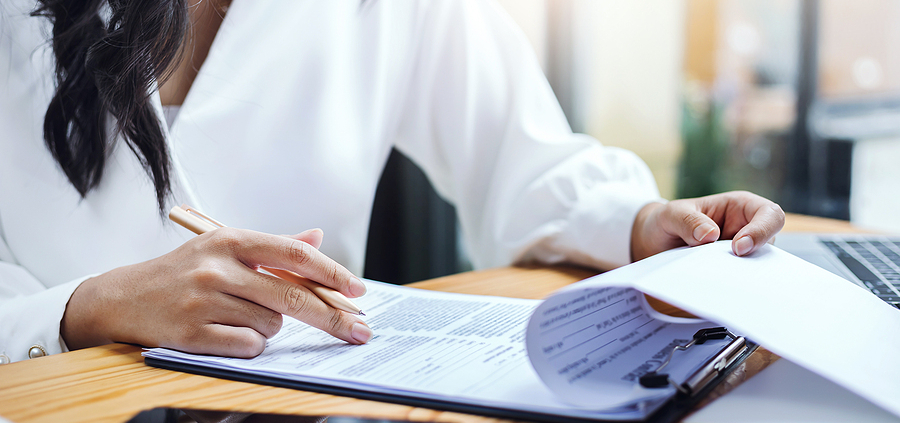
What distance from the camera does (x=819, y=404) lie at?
262mm

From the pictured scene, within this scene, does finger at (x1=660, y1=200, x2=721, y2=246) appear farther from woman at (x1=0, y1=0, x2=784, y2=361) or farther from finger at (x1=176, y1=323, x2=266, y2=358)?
finger at (x1=176, y1=323, x2=266, y2=358)

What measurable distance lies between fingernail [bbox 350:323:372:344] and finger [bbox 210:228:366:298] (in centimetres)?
2

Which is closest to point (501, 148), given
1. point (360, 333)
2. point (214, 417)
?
point (360, 333)

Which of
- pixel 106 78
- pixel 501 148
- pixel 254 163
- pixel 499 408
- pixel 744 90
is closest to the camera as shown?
pixel 499 408

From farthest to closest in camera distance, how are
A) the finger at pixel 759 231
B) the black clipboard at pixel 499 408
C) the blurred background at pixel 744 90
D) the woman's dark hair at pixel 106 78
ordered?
the blurred background at pixel 744 90 < the woman's dark hair at pixel 106 78 < the finger at pixel 759 231 < the black clipboard at pixel 499 408

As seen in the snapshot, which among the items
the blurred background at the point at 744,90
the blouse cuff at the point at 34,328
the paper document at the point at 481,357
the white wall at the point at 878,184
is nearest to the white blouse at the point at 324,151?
A: the blouse cuff at the point at 34,328

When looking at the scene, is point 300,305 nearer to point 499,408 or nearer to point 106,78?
point 499,408

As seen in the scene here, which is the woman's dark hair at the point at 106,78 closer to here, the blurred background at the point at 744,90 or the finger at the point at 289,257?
the finger at the point at 289,257

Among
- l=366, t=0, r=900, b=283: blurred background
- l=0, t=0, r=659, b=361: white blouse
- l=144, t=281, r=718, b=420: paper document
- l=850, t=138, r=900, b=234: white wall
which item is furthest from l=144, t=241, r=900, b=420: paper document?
l=850, t=138, r=900, b=234: white wall

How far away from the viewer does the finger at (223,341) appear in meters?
0.34

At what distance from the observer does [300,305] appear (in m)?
0.36

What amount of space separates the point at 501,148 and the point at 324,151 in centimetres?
27

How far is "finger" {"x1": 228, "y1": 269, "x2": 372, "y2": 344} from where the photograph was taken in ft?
1.17

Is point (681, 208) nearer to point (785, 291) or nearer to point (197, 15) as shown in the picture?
point (785, 291)
